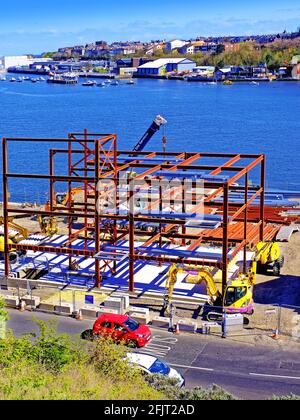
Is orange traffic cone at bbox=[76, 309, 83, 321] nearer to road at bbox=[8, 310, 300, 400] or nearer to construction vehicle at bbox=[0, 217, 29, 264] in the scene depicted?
Answer: road at bbox=[8, 310, 300, 400]

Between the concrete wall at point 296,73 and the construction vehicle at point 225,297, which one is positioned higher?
the concrete wall at point 296,73

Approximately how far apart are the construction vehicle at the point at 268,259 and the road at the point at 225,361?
6873 millimetres

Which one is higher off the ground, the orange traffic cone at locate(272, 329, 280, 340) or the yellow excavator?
the yellow excavator

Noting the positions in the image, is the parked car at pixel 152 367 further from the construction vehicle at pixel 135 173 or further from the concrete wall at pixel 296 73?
the concrete wall at pixel 296 73

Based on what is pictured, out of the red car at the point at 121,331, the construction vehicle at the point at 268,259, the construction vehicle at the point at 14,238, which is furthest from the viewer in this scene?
the construction vehicle at the point at 14,238

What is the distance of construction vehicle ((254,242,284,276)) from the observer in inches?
1019

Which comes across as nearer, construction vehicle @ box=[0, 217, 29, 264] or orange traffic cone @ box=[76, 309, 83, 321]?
orange traffic cone @ box=[76, 309, 83, 321]

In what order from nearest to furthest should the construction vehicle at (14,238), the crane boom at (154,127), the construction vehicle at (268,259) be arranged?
the construction vehicle at (268,259) < the construction vehicle at (14,238) < the crane boom at (154,127)

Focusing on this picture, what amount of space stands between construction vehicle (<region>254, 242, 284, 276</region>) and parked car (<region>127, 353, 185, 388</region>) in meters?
10.4

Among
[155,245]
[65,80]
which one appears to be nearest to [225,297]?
[155,245]

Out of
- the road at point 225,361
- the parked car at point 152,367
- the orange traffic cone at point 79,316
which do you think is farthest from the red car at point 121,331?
the orange traffic cone at point 79,316

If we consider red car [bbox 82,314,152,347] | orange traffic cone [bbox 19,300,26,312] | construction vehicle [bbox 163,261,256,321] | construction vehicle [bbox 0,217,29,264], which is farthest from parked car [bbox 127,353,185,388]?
construction vehicle [bbox 0,217,29,264]

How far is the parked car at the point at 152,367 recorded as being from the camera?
1527 centimetres

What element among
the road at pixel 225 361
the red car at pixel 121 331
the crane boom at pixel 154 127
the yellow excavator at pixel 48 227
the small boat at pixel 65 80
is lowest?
the road at pixel 225 361
